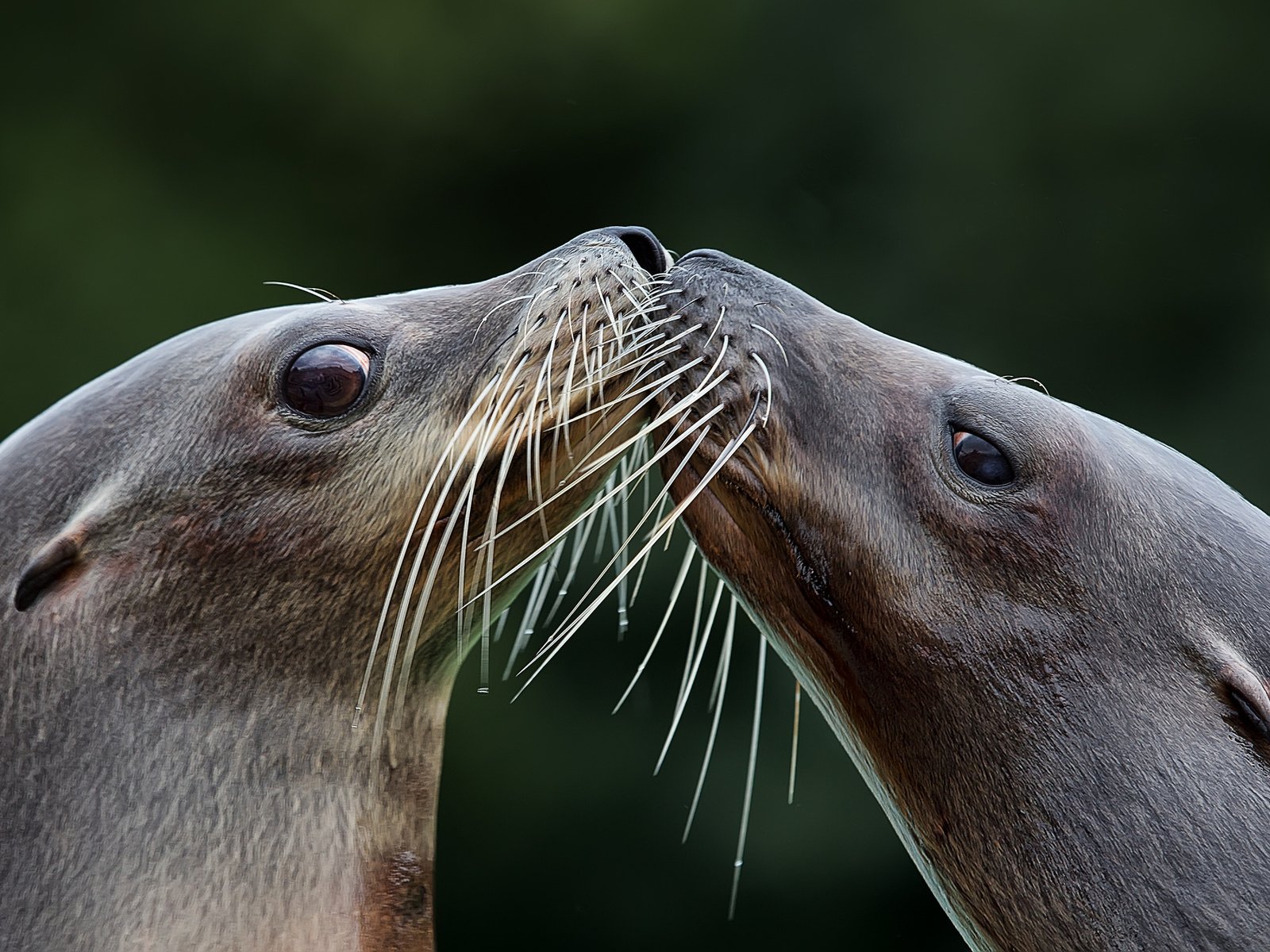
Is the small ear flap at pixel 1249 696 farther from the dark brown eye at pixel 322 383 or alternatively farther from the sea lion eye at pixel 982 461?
the dark brown eye at pixel 322 383

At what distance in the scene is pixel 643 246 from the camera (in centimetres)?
217

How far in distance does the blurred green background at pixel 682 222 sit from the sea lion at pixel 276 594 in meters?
3.44

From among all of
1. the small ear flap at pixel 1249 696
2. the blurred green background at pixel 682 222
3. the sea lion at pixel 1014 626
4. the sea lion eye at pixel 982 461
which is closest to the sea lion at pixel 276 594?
the sea lion at pixel 1014 626

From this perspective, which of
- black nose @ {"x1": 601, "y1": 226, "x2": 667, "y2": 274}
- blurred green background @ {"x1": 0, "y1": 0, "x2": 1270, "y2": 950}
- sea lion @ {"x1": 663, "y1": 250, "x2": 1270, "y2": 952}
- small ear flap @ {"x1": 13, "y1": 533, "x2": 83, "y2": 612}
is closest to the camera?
sea lion @ {"x1": 663, "y1": 250, "x2": 1270, "y2": 952}

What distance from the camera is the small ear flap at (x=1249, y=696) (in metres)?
1.72

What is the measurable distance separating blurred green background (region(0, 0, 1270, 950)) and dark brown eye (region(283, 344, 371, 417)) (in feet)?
11.5

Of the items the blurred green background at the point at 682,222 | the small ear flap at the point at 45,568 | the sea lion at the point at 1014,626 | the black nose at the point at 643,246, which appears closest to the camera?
the sea lion at the point at 1014,626

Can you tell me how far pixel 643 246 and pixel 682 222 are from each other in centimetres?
363

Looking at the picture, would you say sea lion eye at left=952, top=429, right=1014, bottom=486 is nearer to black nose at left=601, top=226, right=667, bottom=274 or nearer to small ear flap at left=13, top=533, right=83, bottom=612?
black nose at left=601, top=226, right=667, bottom=274

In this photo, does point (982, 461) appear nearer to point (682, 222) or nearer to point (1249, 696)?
point (1249, 696)

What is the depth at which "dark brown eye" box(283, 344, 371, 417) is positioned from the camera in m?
1.90

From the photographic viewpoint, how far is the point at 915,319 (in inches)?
215

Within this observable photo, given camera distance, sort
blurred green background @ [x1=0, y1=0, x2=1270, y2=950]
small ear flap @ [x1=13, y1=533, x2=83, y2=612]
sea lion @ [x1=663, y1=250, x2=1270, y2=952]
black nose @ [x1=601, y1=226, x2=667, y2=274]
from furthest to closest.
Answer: blurred green background @ [x1=0, y1=0, x2=1270, y2=950]
black nose @ [x1=601, y1=226, x2=667, y2=274]
small ear flap @ [x1=13, y1=533, x2=83, y2=612]
sea lion @ [x1=663, y1=250, x2=1270, y2=952]

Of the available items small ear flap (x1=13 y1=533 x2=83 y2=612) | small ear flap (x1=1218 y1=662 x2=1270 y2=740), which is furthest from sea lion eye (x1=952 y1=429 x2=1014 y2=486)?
small ear flap (x1=13 y1=533 x2=83 y2=612)
